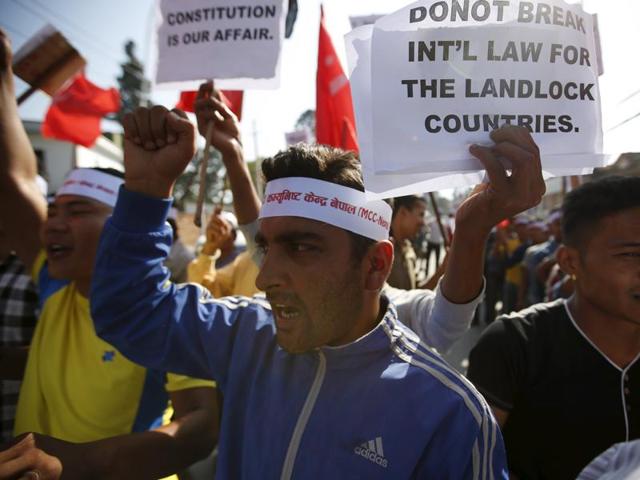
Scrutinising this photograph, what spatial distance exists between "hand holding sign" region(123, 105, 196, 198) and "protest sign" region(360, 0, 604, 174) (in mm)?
659

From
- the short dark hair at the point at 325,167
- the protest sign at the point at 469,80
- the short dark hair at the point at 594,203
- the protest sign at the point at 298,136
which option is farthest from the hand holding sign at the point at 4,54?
the protest sign at the point at 298,136

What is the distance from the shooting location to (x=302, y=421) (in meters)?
1.28

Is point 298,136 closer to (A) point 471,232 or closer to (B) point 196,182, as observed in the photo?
(A) point 471,232

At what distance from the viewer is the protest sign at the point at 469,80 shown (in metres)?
1.18

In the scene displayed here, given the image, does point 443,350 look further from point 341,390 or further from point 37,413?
point 37,413

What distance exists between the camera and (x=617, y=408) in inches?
65.1

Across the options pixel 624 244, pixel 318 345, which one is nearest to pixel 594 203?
pixel 624 244

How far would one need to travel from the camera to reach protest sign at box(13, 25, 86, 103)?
9.54 feet

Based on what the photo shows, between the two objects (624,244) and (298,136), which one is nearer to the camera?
(624,244)

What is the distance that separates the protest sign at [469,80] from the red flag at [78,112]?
16.2 ft

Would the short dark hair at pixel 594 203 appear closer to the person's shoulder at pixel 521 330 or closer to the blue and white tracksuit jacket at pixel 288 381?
the person's shoulder at pixel 521 330

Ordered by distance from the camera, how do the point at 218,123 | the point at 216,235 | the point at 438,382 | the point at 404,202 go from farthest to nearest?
the point at 216,235 → the point at 404,202 → the point at 218,123 → the point at 438,382

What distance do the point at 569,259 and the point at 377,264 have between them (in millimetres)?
973

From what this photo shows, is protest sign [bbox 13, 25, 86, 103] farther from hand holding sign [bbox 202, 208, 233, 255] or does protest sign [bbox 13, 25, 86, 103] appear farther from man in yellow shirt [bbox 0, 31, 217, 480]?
hand holding sign [bbox 202, 208, 233, 255]
